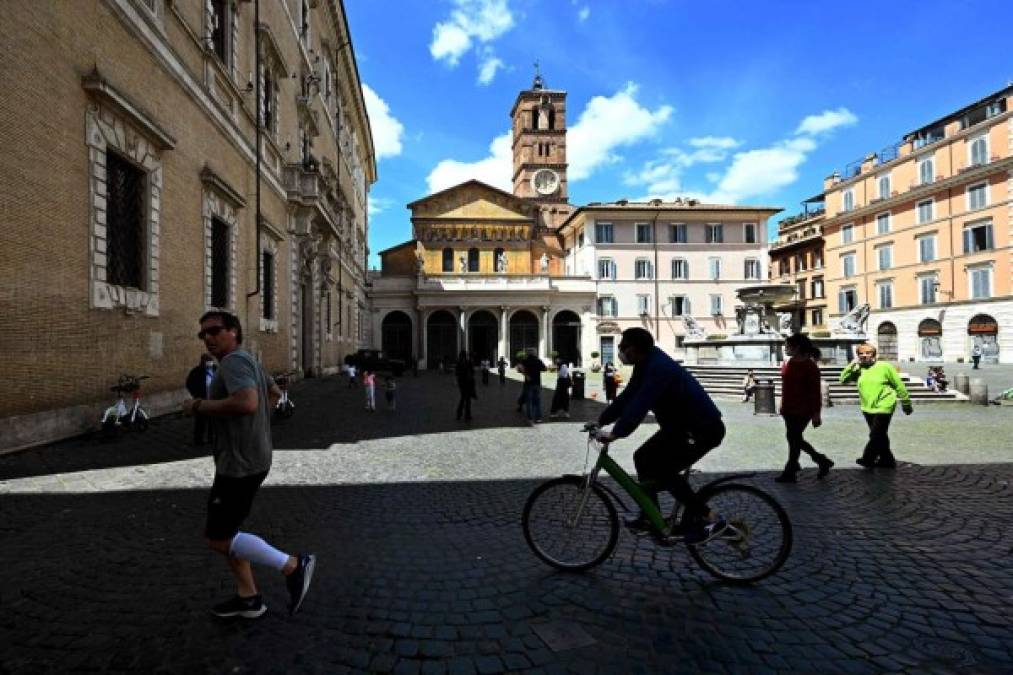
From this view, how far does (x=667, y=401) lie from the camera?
11.5ft

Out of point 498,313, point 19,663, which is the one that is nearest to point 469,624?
point 19,663

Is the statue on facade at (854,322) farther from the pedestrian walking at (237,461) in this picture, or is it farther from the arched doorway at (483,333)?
the arched doorway at (483,333)

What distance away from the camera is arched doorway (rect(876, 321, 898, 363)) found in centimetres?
4341

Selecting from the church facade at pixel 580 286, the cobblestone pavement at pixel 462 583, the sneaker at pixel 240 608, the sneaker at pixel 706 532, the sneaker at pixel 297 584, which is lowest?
the cobblestone pavement at pixel 462 583

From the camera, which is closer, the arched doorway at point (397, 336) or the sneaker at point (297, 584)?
the sneaker at point (297, 584)

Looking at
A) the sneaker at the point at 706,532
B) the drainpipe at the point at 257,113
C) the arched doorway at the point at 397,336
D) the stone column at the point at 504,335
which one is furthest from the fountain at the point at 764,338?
the arched doorway at the point at 397,336

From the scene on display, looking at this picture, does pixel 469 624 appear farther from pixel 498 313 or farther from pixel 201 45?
pixel 498 313

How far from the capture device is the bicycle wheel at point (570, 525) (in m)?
3.71

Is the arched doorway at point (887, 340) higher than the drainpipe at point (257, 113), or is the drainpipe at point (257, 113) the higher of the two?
the drainpipe at point (257, 113)

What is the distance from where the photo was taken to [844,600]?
3.29 metres

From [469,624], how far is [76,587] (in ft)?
8.23

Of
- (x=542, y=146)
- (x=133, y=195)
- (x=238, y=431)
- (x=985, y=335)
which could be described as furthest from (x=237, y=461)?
(x=542, y=146)

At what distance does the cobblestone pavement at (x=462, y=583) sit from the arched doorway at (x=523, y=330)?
3896 centimetres

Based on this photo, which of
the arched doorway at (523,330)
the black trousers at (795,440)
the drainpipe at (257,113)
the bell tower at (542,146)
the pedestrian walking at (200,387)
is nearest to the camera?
the black trousers at (795,440)
